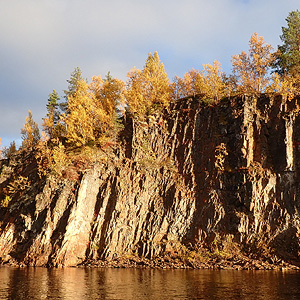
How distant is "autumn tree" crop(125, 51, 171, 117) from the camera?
58.4m

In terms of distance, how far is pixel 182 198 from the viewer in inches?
1905

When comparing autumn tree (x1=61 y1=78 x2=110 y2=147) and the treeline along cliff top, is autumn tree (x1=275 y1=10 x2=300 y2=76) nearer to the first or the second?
the treeline along cliff top

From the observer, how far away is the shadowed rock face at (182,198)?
43.4 metres

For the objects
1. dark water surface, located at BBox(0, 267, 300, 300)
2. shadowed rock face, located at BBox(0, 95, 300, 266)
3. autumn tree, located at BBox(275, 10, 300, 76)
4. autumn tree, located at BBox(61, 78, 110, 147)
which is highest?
autumn tree, located at BBox(275, 10, 300, 76)

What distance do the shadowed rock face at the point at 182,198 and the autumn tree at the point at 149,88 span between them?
20.7ft

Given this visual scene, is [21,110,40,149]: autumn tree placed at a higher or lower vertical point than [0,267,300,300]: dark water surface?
higher

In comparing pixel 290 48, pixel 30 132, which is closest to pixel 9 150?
pixel 30 132

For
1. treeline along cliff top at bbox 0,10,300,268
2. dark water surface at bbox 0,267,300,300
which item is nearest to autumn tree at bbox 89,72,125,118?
treeline along cliff top at bbox 0,10,300,268

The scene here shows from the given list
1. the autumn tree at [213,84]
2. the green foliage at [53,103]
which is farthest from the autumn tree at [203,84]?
the green foliage at [53,103]

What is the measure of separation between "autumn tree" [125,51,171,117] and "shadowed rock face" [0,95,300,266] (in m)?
6.30

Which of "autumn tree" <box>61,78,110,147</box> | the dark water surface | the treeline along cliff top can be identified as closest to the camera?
the dark water surface

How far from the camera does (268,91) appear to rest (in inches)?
2108

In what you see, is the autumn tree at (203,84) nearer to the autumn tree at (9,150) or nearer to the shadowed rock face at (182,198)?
the shadowed rock face at (182,198)

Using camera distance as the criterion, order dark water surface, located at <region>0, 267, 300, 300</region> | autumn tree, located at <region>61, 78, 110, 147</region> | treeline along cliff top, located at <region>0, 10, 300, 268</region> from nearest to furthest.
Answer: dark water surface, located at <region>0, 267, 300, 300</region>
treeline along cliff top, located at <region>0, 10, 300, 268</region>
autumn tree, located at <region>61, 78, 110, 147</region>
